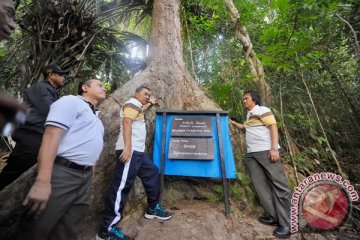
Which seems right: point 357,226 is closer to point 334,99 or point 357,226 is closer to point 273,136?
point 273,136

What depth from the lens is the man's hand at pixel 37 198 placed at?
177cm

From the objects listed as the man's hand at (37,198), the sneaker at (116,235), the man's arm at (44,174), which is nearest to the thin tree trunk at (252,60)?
the sneaker at (116,235)

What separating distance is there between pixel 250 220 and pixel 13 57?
6.30 m

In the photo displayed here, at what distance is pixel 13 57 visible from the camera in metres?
6.03

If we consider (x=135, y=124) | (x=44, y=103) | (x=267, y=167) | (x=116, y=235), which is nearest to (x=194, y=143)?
(x=135, y=124)

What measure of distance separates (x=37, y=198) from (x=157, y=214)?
80.4 inches

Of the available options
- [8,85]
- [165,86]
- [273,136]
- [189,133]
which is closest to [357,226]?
[273,136]

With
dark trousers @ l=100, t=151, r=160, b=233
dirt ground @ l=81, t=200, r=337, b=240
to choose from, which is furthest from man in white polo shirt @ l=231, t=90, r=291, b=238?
dark trousers @ l=100, t=151, r=160, b=233

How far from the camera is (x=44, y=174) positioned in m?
1.85

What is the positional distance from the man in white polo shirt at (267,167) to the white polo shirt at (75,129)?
8.18ft

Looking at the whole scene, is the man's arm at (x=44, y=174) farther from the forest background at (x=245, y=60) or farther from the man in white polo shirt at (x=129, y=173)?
the forest background at (x=245, y=60)

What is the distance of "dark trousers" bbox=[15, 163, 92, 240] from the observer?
1.84 m

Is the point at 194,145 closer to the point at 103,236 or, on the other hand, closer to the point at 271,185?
the point at 271,185

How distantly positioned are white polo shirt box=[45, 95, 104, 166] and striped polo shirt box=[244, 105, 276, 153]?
8.08 feet
